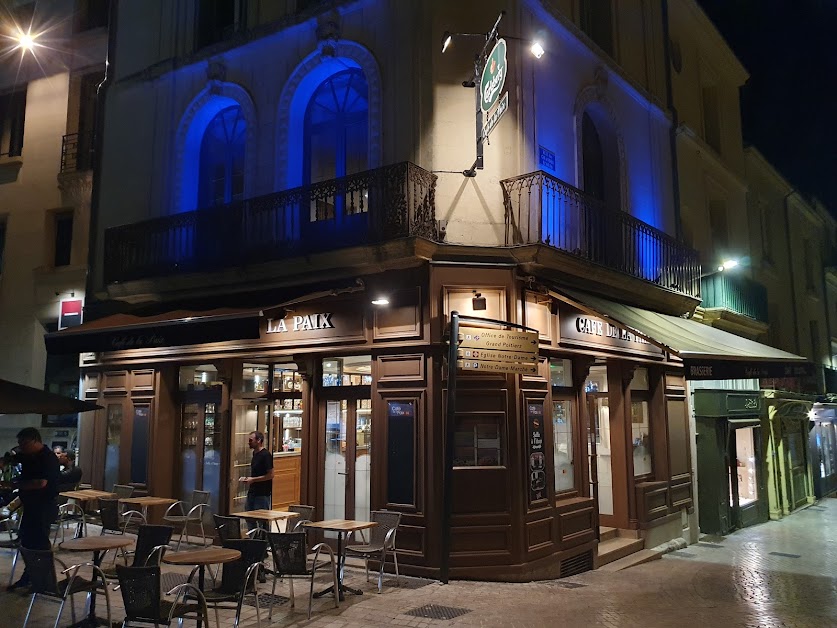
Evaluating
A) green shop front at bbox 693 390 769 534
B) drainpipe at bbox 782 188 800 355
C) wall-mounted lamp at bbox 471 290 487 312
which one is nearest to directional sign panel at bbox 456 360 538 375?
wall-mounted lamp at bbox 471 290 487 312

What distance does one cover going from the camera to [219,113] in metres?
12.7

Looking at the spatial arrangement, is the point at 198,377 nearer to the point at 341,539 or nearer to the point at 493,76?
the point at 341,539

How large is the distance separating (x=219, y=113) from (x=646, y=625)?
10.7 m

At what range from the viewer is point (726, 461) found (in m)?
14.3

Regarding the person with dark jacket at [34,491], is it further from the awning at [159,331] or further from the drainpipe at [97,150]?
the drainpipe at [97,150]

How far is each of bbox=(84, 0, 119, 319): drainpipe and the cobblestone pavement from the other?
5811 millimetres

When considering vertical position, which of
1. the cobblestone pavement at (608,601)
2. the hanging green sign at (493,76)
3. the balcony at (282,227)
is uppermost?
the hanging green sign at (493,76)

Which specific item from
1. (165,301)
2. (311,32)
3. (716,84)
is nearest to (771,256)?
(716,84)

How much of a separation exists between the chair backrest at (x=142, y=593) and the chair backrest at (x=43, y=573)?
2.90 ft

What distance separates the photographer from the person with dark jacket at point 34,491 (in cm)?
764

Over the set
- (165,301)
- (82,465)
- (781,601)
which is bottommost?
(781,601)

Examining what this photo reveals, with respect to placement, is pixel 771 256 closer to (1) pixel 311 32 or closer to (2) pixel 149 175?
(1) pixel 311 32

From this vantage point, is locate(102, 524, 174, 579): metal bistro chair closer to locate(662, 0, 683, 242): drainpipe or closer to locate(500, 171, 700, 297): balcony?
locate(500, 171, 700, 297): balcony

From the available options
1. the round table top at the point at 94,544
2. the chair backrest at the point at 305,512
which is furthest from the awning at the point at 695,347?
the round table top at the point at 94,544
